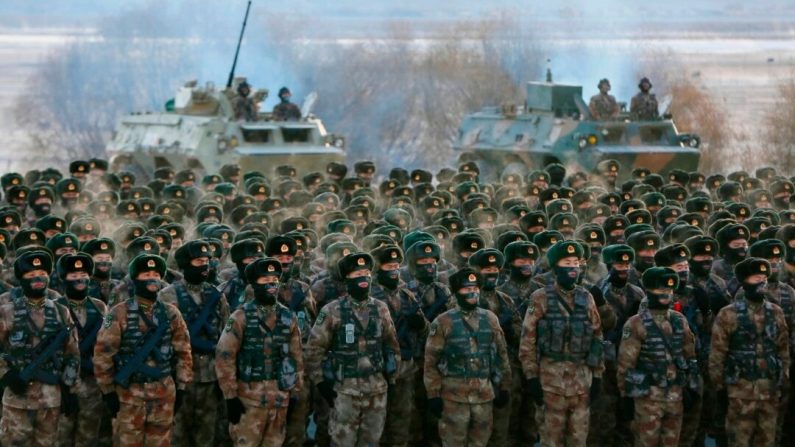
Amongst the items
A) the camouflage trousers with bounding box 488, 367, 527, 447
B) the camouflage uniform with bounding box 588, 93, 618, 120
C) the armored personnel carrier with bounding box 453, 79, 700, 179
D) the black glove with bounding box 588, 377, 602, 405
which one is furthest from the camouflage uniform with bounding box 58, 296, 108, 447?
the camouflage uniform with bounding box 588, 93, 618, 120

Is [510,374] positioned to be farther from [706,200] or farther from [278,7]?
[278,7]

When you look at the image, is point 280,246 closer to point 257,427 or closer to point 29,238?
point 257,427

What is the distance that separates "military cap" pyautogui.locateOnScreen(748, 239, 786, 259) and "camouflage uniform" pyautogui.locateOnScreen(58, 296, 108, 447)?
5.03m

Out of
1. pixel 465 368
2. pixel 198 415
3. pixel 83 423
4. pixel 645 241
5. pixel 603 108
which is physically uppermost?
pixel 603 108

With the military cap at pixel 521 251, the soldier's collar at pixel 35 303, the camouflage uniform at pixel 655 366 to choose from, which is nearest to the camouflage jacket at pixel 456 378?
the camouflage uniform at pixel 655 366

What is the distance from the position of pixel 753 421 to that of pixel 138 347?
14.6 feet

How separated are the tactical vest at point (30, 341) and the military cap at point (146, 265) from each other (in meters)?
0.60

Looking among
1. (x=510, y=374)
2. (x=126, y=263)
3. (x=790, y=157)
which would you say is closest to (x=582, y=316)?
(x=510, y=374)

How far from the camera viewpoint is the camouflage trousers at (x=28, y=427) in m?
11.4

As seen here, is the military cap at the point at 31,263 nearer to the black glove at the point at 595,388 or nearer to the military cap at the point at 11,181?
the black glove at the point at 595,388

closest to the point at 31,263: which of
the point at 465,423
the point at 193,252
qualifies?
the point at 193,252

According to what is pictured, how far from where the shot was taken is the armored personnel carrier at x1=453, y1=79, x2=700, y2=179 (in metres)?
25.1

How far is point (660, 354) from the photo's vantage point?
38.6 ft

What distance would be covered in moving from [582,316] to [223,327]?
8.72ft
